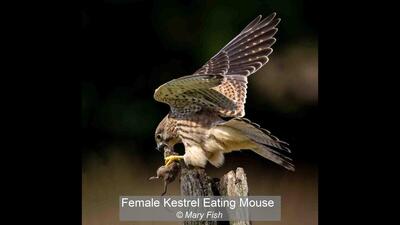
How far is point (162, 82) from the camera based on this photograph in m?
3.49

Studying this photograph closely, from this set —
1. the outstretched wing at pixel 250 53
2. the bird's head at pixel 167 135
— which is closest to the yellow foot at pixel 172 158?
the bird's head at pixel 167 135

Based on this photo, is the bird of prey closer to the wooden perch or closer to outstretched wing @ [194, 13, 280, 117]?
outstretched wing @ [194, 13, 280, 117]

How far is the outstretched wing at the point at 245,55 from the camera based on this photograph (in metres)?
3.08

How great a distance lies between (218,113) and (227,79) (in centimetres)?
22

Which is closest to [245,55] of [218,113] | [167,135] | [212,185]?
[218,113]

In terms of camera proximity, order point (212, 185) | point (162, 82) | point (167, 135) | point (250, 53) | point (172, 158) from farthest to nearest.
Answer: point (162, 82) → point (250, 53) → point (167, 135) → point (172, 158) → point (212, 185)

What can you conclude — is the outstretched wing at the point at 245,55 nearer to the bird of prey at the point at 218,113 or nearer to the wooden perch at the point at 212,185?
the bird of prey at the point at 218,113

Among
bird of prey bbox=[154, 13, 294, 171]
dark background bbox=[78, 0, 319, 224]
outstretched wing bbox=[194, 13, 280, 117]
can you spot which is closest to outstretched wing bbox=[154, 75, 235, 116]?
bird of prey bbox=[154, 13, 294, 171]

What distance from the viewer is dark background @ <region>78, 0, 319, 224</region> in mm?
2873

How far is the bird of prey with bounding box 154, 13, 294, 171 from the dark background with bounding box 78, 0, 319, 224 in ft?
0.44

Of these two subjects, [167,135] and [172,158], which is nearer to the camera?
[172,158]

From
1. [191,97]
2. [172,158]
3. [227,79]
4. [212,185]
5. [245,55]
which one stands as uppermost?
[245,55]

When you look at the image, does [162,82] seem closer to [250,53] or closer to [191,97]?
[250,53]

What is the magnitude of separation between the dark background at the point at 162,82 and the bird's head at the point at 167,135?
18 centimetres
